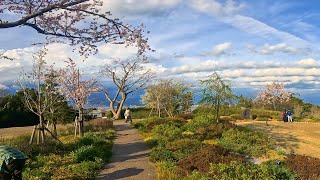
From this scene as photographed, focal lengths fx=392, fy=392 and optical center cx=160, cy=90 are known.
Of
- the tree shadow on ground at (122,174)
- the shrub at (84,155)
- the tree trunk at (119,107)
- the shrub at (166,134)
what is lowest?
the tree shadow on ground at (122,174)

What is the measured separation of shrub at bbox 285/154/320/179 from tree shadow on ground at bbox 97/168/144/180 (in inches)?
199

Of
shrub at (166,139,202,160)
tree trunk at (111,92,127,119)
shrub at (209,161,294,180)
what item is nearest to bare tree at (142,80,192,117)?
tree trunk at (111,92,127,119)

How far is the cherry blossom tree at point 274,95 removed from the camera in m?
60.4

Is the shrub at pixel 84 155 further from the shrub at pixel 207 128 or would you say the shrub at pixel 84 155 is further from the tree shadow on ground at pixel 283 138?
the tree shadow on ground at pixel 283 138

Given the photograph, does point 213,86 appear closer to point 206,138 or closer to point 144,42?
point 206,138

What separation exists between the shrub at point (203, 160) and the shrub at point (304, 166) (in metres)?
1.76

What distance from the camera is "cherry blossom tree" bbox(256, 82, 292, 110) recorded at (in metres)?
60.4

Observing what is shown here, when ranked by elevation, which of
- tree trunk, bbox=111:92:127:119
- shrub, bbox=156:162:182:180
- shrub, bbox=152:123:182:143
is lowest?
shrub, bbox=156:162:182:180

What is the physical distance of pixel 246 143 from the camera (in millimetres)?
18812

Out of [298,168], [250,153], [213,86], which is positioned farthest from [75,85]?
[298,168]

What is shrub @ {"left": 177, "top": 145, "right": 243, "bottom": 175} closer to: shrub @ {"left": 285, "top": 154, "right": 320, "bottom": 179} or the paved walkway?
the paved walkway

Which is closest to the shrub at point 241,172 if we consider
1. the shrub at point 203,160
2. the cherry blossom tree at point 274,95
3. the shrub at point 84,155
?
the shrub at point 203,160

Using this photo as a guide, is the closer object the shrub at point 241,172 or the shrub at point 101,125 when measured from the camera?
the shrub at point 241,172

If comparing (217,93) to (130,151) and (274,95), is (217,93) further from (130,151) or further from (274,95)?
(274,95)
